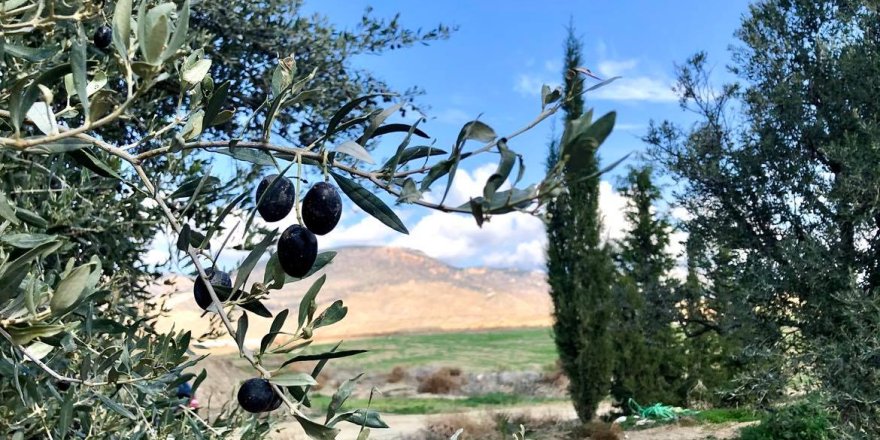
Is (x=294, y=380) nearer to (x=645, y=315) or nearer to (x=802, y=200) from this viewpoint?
(x=802, y=200)

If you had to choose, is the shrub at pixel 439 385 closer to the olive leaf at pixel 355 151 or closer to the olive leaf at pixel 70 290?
the olive leaf at pixel 70 290

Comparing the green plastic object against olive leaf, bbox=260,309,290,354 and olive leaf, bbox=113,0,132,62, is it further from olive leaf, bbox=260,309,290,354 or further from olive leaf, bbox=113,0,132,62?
olive leaf, bbox=113,0,132,62

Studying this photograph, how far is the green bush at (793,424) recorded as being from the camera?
817 centimetres

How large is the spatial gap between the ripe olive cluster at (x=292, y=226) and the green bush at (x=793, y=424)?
8179 millimetres

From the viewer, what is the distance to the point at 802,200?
6543 mm

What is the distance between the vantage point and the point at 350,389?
113 centimetres

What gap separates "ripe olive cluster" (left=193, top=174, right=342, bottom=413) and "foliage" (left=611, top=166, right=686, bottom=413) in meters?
8.19

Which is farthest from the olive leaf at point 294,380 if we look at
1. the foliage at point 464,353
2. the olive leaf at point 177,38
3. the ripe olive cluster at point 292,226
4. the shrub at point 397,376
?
the foliage at point 464,353

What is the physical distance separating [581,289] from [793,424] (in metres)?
5.45

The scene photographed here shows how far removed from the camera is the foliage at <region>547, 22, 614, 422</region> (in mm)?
12922

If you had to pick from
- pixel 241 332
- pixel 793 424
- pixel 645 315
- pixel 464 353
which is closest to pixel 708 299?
pixel 645 315

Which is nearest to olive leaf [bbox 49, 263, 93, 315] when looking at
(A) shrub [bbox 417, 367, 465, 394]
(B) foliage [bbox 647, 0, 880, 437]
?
(B) foliage [bbox 647, 0, 880, 437]

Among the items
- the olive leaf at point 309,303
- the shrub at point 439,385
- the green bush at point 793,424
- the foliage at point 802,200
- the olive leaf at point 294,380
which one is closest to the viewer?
the olive leaf at point 294,380

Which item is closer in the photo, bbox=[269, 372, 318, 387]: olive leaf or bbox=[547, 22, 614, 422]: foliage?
bbox=[269, 372, 318, 387]: olive leaf
